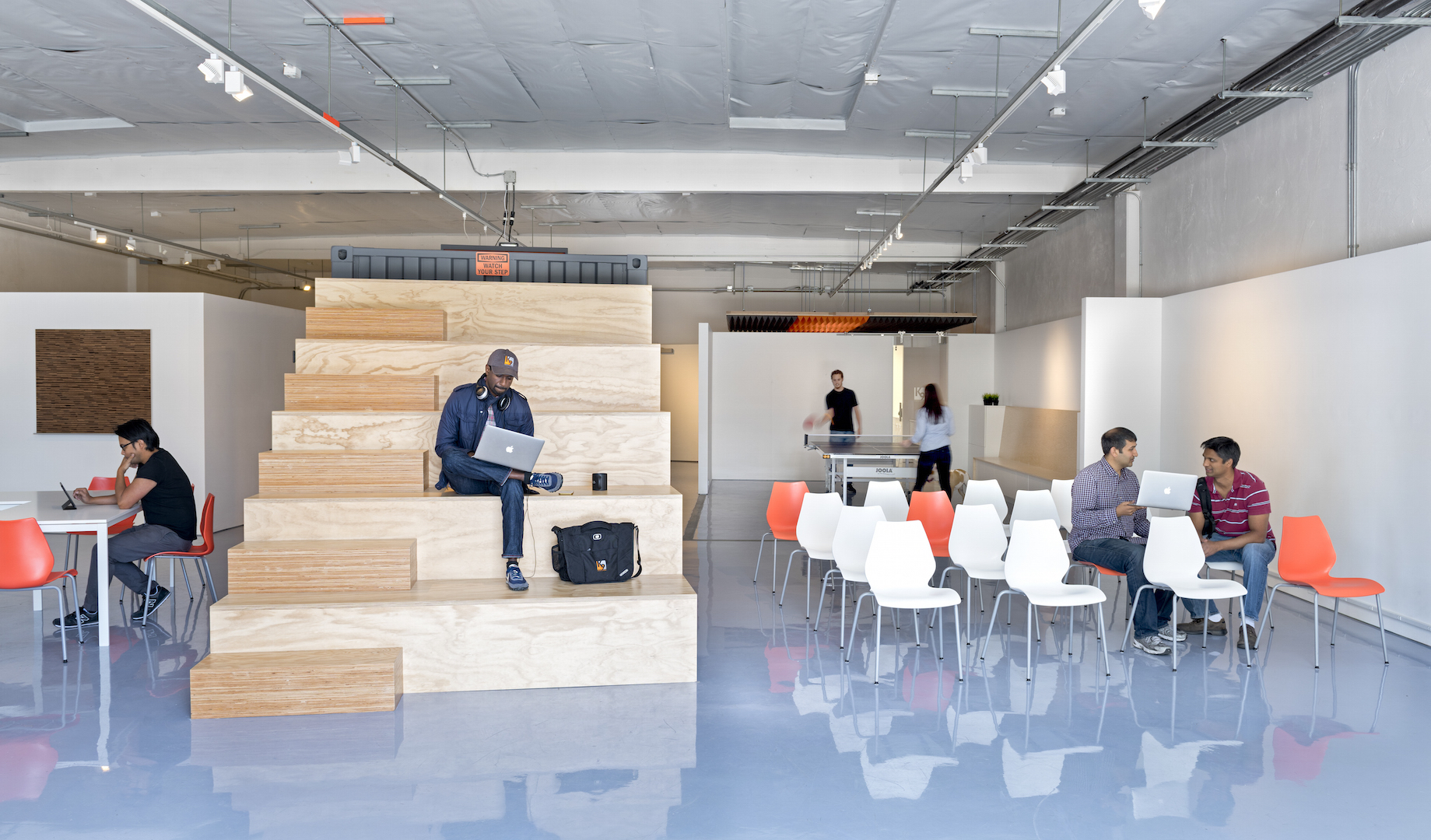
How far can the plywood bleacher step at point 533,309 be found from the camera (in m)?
6.23

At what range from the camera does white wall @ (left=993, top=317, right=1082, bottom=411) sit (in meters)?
10.6

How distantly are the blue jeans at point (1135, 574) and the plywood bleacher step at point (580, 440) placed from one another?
2688 mm

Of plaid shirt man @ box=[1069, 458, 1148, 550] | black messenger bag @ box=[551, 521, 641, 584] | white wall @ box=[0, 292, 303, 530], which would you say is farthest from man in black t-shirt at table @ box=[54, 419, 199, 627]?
plaid shirt man @ box=[1069, 458, 1148, 550]

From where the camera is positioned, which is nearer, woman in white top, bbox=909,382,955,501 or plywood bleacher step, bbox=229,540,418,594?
plywood bleacher step, bbox=229,540,418,594

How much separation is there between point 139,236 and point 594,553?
10450 mm

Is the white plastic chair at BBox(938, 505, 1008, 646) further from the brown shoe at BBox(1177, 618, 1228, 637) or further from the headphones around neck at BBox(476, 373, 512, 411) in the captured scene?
the headphones around neck at BBox(476, 373, 512, 411)

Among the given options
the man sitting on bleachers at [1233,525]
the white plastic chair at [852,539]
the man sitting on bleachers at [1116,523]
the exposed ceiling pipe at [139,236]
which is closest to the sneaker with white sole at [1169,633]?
the man sitting on bleachers at [1116,523]

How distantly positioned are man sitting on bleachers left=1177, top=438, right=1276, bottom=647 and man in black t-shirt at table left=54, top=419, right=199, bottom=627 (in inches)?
256

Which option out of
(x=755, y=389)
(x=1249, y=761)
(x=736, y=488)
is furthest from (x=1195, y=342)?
(x=755, y=389)

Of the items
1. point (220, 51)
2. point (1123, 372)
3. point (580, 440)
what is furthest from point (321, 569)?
point (1123, 372)

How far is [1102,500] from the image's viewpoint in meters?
5.46

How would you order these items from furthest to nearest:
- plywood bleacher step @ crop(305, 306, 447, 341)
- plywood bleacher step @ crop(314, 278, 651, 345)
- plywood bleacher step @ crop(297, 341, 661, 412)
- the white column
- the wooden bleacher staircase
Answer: the white column
plywood bleacher step @ crop(314, 278, 651, 345)
plywood bleacher step @ crop(305, 306, 447, 341)
plywood bleacher step @ crop(297, 341, 661, 412)
the wooden bleacher staircase

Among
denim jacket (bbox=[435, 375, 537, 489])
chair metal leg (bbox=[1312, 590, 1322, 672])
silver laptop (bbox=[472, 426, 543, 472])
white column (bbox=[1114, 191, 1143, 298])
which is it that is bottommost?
chair metal leg (bbox=[1312, 590, 1322, 672])

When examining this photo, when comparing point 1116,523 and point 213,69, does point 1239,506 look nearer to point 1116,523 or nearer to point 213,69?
point 1116,523
